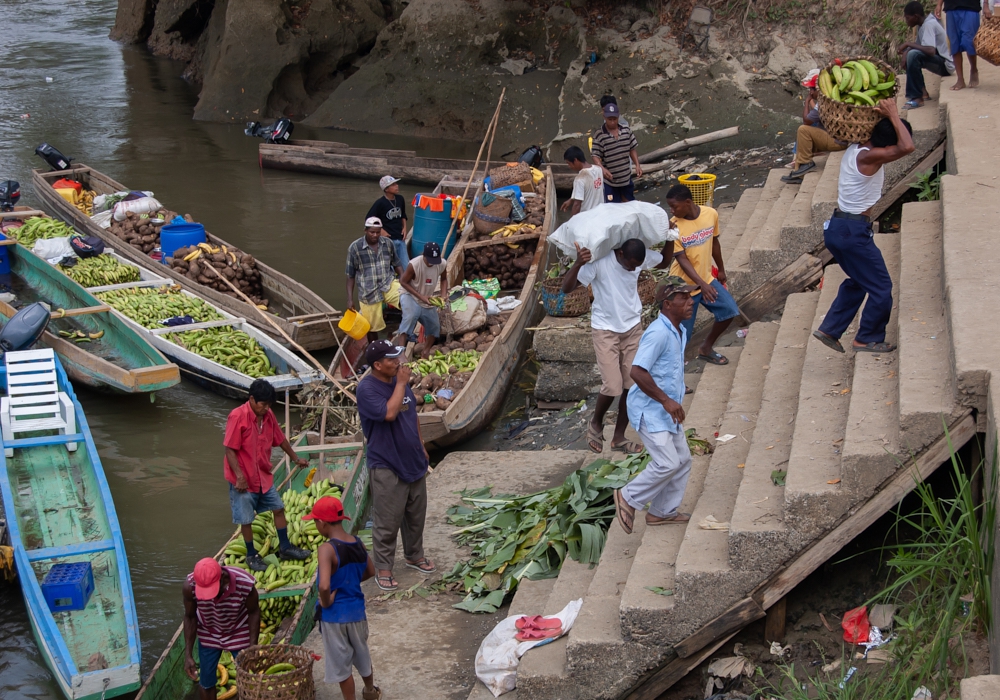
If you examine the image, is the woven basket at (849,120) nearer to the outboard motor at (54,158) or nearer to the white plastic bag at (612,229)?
the white plastic bag at (612,229)

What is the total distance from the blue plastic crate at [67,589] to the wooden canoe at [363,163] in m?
11.9

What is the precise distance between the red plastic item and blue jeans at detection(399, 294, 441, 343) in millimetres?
6076

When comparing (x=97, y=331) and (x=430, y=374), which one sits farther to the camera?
(x=97, y=331)

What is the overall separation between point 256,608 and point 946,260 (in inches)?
189

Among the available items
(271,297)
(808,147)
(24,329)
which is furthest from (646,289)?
(24,329)

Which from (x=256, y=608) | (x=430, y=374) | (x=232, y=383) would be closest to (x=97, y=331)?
(x=232, y=383)

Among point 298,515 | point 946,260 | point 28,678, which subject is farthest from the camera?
point 298,515

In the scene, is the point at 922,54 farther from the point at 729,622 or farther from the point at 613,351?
the point at 729,622

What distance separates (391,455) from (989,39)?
6.83 metres

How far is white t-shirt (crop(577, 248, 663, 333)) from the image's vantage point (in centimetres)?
693

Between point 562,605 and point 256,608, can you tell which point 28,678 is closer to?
point 256,608

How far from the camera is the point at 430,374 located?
32.4 feet

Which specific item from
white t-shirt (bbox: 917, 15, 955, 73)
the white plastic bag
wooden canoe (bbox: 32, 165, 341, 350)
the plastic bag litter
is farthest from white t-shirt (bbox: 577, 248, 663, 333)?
white t-shirt (bbox: 917, 15, 955, 73)

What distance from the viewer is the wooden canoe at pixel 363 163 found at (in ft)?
59.8
